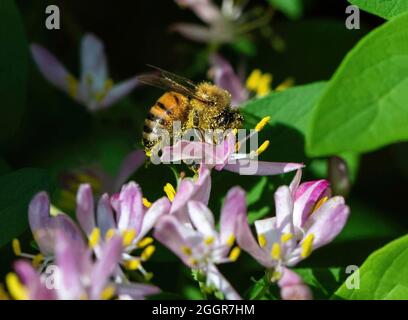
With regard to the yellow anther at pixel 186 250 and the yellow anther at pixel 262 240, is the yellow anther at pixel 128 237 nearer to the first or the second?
the yellow anther at pixel 186 250

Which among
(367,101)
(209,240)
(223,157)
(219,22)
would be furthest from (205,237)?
(219,22)

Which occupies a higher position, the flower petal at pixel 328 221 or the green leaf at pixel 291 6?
the green leaf at pixel 291 6

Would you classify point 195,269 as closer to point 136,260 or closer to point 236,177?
point 136,260

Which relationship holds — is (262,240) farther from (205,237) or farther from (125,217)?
(125,217)

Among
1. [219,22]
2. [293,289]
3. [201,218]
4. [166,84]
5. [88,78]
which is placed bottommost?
[293,289]

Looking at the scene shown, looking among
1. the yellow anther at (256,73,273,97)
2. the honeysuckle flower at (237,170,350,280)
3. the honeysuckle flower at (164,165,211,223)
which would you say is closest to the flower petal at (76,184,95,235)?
the honeysuckle flower at (164,165,211,223)

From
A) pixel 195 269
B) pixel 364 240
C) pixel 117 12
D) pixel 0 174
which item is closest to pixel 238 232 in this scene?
pixel 195 269

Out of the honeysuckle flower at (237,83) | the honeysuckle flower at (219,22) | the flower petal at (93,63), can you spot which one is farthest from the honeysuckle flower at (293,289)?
the honeysuckle flower at (219,22)
